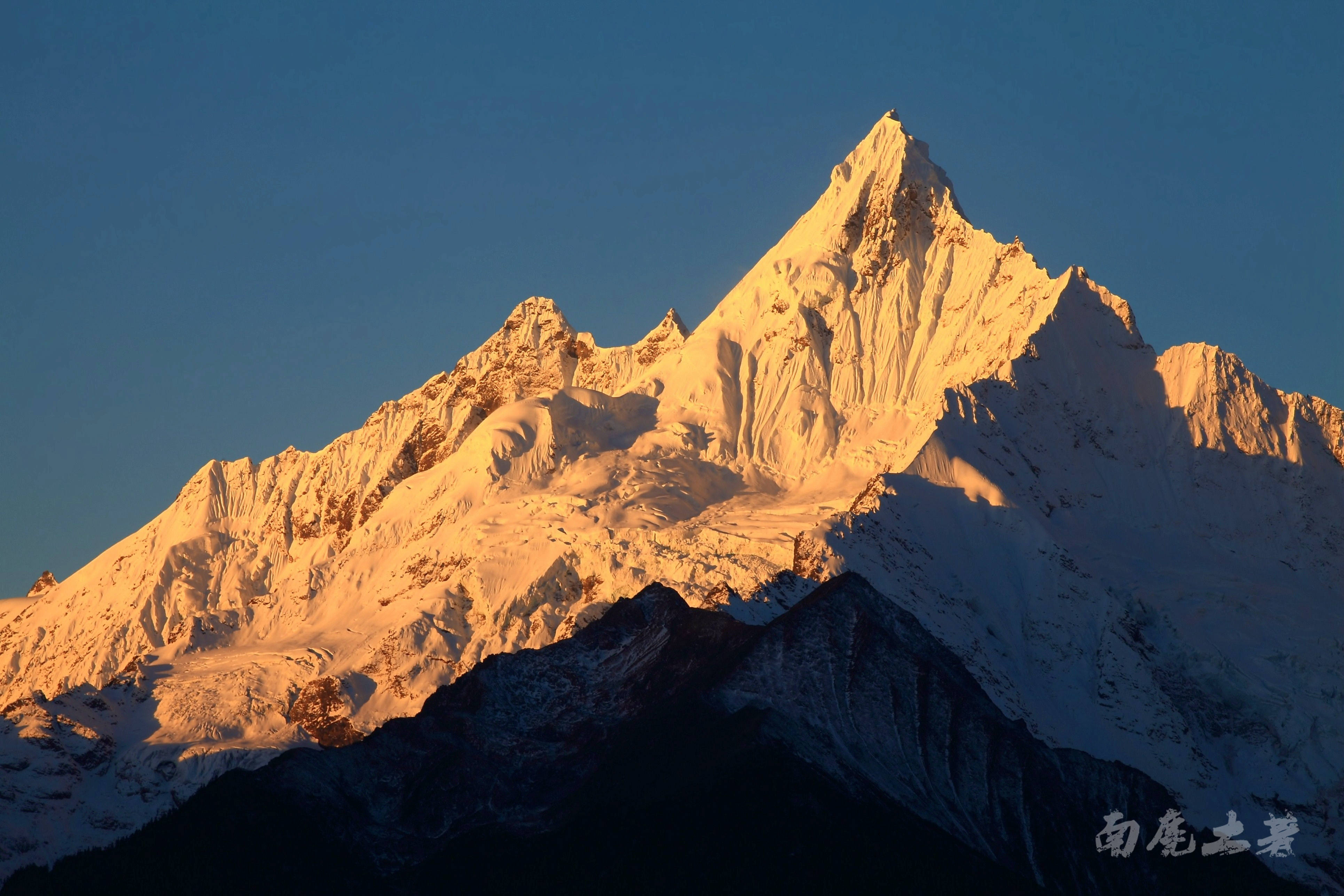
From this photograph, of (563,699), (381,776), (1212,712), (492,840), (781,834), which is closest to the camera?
(781,834)

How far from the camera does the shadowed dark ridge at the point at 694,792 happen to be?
142m

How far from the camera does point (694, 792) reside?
146m

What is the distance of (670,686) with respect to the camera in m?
171

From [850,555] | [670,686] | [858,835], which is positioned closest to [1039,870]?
[858,835]

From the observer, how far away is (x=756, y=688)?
160 meters

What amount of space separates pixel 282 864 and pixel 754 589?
59.9 meters

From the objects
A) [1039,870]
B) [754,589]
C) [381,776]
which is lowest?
[1039,870]

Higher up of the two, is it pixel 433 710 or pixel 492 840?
pixel 433 710

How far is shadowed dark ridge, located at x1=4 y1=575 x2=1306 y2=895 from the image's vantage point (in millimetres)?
141500

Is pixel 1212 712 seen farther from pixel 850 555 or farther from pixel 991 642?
pixel 850 555

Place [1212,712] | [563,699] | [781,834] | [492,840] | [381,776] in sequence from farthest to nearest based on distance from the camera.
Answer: [1212,712] → [563,699] → [381,776] → [492,840] → [781,834]

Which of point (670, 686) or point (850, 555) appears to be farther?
point (850, 555)

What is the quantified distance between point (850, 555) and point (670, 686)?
29459mm

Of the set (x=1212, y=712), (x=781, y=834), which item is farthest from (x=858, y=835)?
(x=1212, y=712)
